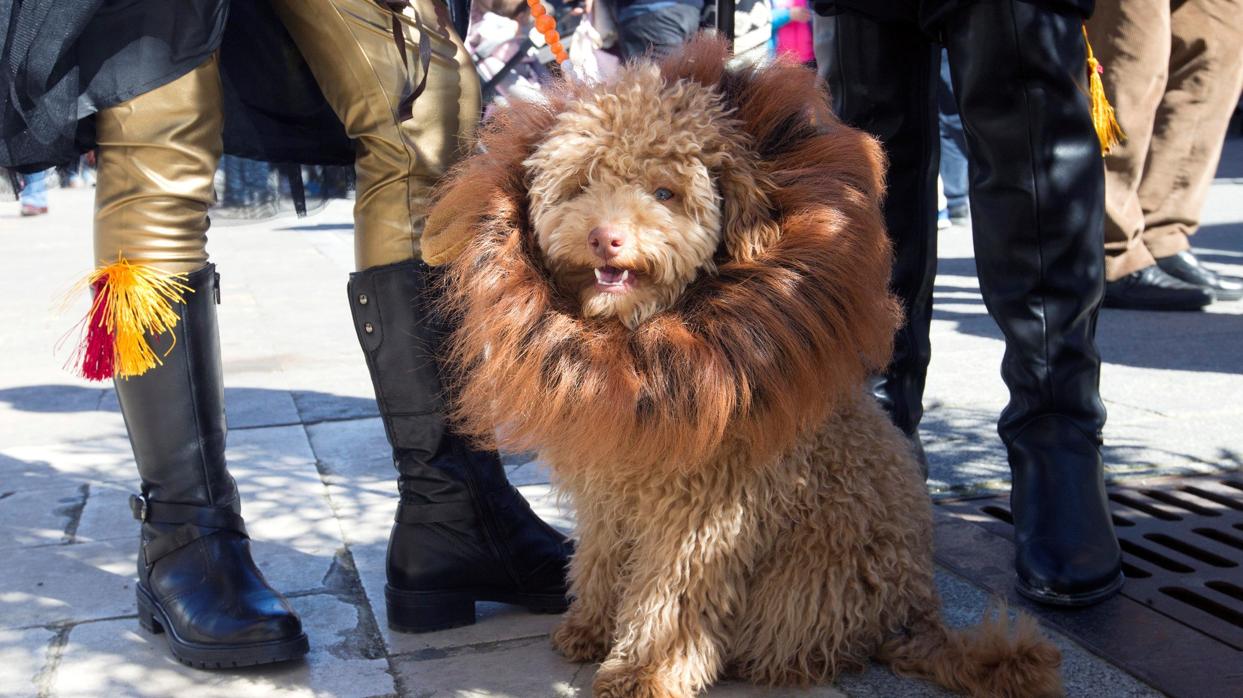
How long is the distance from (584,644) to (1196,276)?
4.11m

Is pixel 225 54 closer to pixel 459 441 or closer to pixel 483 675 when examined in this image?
pixel 459 441

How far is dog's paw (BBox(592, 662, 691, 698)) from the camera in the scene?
2.04m

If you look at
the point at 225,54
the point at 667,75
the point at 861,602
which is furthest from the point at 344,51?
the point at 861,602

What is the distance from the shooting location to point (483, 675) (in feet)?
7.44

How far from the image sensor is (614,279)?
1986 millimetres

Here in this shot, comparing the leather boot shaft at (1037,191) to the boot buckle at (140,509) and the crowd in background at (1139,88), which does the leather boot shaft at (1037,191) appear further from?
the crowd in background at (1139,88)

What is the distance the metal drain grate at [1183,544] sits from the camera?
239 centimetres

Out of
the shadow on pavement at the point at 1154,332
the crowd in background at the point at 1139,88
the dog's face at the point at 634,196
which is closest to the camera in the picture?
the dog's face at the point at 634,196

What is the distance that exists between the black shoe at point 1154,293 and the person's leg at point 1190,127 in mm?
84

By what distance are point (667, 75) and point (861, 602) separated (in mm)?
957

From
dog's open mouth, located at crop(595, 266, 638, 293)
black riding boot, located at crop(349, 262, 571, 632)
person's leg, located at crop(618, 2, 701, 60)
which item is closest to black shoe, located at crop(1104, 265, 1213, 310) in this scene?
person's leg, located at crop(618, 2, 701, 60)

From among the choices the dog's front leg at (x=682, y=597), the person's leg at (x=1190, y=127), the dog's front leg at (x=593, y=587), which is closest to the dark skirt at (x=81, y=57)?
the dog's front leg at (x=593, y=587)

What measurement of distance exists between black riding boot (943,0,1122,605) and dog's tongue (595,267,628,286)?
1.00 m

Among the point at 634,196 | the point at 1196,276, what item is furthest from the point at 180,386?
the point at 1196,276
